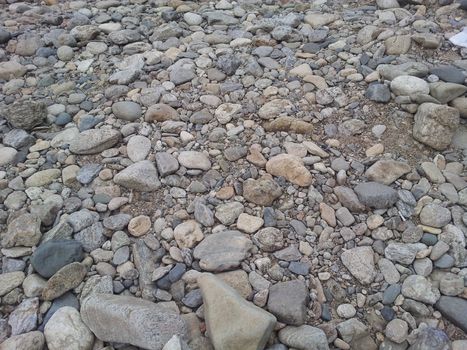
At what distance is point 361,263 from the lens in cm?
209

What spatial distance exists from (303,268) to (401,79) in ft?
4.64

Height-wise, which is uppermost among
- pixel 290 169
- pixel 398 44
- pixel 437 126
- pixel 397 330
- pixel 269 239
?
pixel 398 44

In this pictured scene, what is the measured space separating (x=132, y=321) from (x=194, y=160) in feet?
3.30

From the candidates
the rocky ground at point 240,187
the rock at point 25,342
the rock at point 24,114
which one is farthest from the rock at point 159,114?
the rock at point 25,342

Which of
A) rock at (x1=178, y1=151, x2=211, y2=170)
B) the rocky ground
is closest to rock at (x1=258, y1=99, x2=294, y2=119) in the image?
the rocky ground

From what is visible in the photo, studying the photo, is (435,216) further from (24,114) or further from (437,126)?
(24,114)

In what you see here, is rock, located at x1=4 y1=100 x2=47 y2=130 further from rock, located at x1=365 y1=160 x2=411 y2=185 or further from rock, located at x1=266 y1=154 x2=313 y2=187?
rock, located at x1=365 y1=160 x2=411 y2=185

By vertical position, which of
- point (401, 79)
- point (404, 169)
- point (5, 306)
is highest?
point (401, 79)

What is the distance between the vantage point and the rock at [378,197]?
7.48 feet

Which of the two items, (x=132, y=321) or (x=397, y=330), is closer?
(x=132, y=321)

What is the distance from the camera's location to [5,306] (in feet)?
6.56

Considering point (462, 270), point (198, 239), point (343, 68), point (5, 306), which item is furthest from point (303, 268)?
point (343, 68)

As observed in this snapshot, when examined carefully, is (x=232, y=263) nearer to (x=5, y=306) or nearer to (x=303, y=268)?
(x=303, y=268)

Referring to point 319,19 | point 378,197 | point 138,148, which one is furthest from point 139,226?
point 319,19
